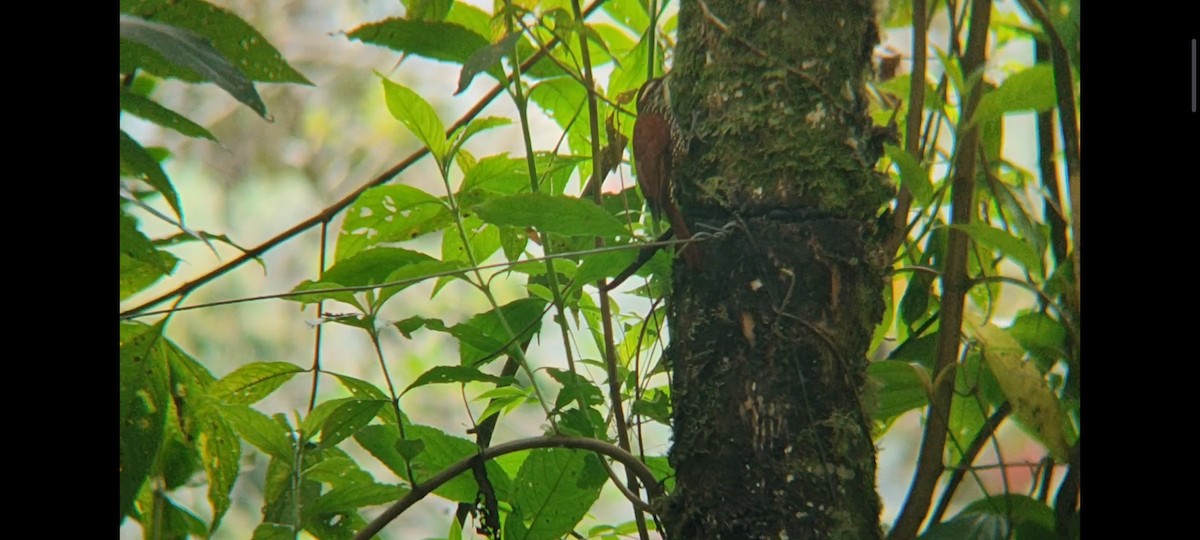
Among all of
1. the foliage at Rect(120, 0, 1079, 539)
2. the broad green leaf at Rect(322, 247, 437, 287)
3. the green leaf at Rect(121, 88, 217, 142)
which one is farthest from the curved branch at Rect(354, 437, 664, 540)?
the green leaf at Rect(121, 88, 217, 142)

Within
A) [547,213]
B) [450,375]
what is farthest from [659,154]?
[450,375]

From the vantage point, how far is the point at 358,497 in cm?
57

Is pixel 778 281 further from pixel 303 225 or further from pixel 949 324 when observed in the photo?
pixel 303 225

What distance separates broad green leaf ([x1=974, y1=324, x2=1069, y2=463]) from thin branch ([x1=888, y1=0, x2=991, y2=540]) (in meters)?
0.03

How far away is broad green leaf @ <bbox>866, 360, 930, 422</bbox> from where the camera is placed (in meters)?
0.54

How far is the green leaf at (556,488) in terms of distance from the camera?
0.57 meters

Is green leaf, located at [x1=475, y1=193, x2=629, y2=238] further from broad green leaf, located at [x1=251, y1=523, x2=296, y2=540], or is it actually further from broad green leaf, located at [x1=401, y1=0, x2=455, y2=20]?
broad green leaf, located at [x1=251, y1=523, x2=296, y2=540]

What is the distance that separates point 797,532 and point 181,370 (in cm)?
45

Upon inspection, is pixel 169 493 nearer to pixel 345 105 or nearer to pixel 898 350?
pixel 898 350

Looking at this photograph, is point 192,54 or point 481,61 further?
point 481,61

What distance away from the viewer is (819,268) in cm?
47

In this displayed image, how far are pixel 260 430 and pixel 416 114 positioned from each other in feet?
0.77
